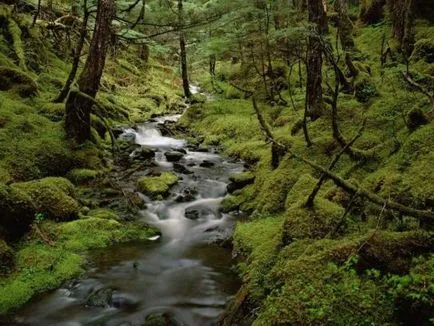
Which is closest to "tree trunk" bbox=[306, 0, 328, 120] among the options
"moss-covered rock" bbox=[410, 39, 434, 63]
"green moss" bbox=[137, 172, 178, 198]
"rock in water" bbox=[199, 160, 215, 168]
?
"moss-covered rock" bbox=[410, 39, 434, 63]

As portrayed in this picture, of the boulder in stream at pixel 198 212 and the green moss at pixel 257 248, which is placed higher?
the green moss at pixel 257 248

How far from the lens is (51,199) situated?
8.02 m

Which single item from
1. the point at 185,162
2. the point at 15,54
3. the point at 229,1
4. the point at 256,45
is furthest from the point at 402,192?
the point at 256,45

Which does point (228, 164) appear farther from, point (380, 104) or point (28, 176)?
point (28, 176)

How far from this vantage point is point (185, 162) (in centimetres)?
1355

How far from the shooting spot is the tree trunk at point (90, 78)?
33.9 ft

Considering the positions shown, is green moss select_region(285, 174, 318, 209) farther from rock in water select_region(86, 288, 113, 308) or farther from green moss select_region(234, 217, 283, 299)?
rock in water select_region(86, 288, 113, 308)

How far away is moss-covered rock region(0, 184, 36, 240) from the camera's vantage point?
6.62 m

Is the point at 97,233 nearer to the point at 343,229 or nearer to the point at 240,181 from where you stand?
the point at 240,181

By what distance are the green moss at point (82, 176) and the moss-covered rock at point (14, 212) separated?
3055mm

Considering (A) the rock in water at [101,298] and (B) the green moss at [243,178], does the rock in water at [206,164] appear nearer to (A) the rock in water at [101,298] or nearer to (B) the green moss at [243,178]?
(B) the green moss at [243,178]

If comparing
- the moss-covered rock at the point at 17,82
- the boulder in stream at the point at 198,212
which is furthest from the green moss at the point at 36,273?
the moss-covered rock at the point at 17,82

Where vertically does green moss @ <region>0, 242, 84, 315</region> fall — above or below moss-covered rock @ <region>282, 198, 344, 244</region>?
below

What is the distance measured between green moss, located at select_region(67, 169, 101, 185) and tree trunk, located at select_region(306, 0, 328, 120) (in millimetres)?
Result: 5481
